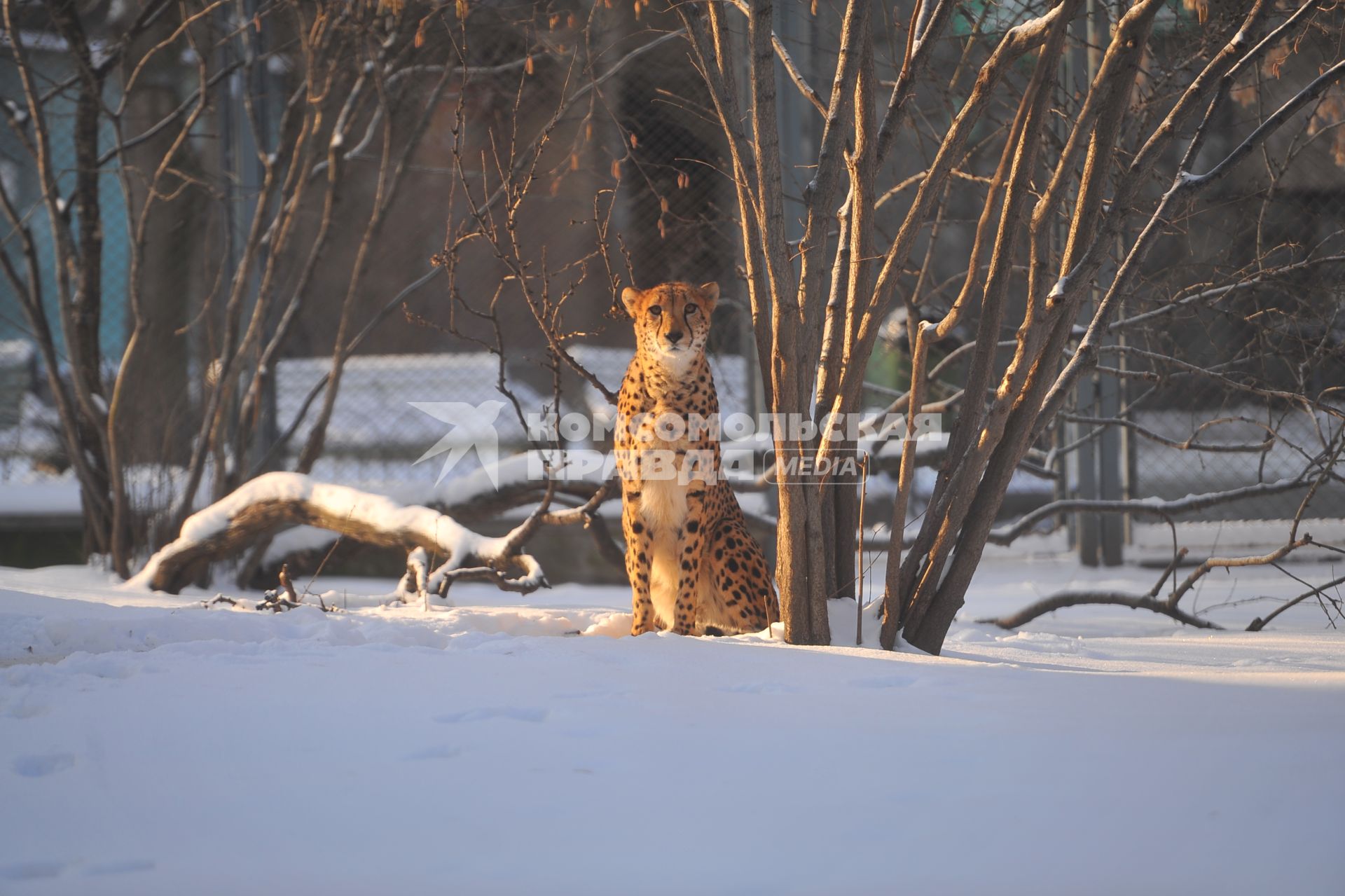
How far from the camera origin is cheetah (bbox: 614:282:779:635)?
378 centimetres

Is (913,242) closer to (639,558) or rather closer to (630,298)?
(630,298)

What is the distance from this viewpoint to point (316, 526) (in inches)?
202

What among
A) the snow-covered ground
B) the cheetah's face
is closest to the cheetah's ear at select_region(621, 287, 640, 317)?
the cheetah's face

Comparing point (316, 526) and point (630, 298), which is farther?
point (316, 526)

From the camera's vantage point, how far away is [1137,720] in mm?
2143

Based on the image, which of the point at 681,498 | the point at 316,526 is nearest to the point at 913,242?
the point at 681,498

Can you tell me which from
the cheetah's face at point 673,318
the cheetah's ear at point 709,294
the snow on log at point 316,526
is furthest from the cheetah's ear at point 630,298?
the snow on log at point 316,526

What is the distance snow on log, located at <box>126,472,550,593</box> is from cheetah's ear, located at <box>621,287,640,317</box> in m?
1.17

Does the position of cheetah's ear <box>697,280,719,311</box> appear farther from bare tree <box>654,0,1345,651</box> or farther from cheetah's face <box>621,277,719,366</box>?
bare tree <box>654,0,1345,651</box>

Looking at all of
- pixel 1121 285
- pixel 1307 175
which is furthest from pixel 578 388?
pixel 1121 285

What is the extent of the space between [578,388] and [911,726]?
574 cm

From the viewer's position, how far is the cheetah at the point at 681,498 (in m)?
3.78

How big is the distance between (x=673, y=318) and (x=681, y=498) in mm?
602

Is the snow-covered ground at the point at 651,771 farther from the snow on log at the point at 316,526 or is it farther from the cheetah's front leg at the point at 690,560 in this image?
the snow on log at the point at 316,526
